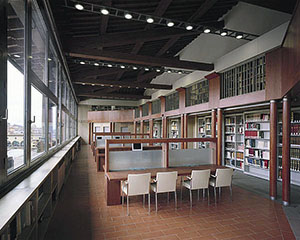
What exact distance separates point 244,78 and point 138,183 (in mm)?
4525

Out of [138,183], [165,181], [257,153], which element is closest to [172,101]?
[257,153]

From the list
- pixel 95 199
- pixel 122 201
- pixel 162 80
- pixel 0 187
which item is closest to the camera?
pixel 0 187

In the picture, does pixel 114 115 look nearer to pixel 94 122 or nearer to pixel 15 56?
pixel 94 122

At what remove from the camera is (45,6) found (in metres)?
3.37

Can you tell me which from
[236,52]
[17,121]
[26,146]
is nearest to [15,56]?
[17,121]

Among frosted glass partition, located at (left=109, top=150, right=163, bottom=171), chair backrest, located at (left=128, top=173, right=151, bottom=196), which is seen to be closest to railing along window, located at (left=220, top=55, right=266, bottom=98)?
frosted glass partition, located at (left=109, top=150, right=163, bottom=171)

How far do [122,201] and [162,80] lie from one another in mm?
9101

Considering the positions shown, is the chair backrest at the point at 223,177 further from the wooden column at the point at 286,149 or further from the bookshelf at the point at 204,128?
the bookshelf at the point at 204,128

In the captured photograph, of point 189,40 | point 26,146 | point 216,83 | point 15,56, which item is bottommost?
point 26,146

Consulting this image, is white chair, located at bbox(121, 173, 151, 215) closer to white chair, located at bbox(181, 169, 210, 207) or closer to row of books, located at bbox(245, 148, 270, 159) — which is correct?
white chair, located at bbox(181, 169, 210, 207)

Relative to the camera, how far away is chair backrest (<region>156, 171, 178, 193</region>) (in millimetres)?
3842

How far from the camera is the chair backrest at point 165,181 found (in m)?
3.84

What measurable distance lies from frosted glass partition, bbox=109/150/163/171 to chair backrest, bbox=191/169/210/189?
3.47 ft

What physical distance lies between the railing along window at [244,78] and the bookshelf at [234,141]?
1456 mm
